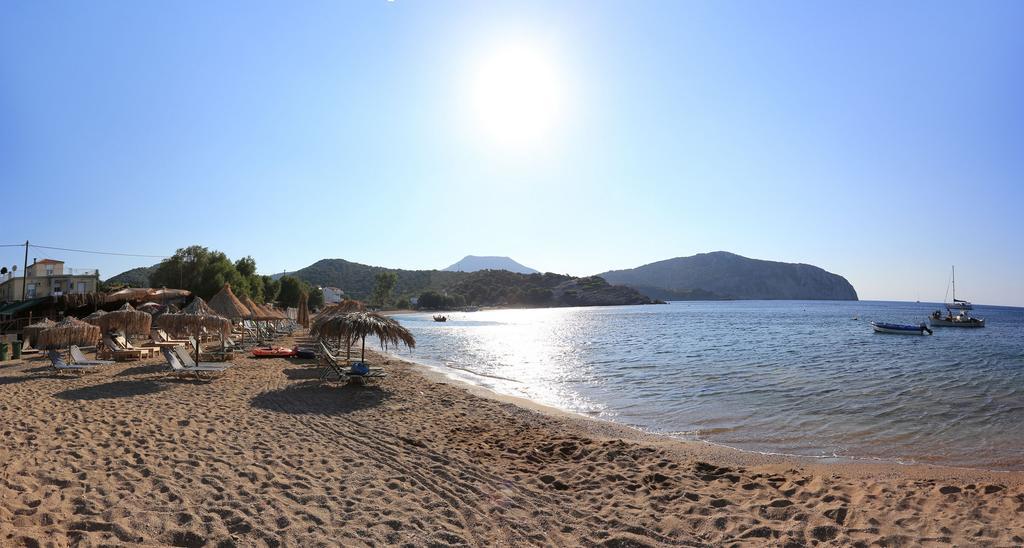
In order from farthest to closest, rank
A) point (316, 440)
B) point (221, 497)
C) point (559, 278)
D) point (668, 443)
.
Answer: point (559, 278) < point (668, 443) < point (316, 440) < point (221, 497)

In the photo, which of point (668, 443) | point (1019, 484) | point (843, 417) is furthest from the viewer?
point (843, 417)

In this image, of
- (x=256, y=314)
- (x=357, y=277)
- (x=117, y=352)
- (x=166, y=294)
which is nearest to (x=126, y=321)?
(x=117, y=352)

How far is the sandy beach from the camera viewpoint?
4.30 metres

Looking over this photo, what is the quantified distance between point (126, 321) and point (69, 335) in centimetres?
142

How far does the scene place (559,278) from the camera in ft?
573

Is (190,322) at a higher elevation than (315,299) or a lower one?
lower

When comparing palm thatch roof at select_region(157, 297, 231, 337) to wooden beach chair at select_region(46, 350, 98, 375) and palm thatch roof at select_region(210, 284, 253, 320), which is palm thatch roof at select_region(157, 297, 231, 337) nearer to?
wooden beach chair at select_region(46, 350, 98, 375)

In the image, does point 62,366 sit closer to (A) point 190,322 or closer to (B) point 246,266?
(A) point 190,322

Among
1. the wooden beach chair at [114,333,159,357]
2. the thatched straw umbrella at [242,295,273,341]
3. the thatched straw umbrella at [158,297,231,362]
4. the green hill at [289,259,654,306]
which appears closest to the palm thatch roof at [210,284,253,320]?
the thatched straw umbrella at [242,295,273,341]

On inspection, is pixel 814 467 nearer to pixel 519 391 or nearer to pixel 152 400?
pixel 519 391

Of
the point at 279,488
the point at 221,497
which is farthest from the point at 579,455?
the point at 221,497

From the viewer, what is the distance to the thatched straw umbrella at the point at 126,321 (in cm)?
1577

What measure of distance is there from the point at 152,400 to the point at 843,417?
14.1m

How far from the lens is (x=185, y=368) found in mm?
11938
